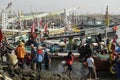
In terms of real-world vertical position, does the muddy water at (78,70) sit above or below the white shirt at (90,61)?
below

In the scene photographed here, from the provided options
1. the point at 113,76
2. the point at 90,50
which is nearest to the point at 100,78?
the point at 113,76

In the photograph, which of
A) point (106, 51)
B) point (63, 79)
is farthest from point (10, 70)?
point (106, 51)

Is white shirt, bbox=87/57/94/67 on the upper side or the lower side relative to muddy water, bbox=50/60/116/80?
upper

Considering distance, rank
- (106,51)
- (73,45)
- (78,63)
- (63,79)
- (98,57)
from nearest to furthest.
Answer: (63,79), (98,57), (106,51), (78,63), (73,45)

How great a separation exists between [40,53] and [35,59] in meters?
0.58

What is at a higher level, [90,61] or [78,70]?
[90,61]

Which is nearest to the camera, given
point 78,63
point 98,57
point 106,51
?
point 98,57

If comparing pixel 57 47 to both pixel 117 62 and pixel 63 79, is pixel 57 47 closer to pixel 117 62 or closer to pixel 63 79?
pixel 117 62

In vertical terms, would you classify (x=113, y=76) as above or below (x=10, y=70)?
below

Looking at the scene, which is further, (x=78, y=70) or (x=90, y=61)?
(x=78, y=70)

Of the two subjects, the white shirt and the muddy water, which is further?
the muddy water

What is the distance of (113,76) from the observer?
68.6ft

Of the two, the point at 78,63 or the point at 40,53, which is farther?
the point at 78,63

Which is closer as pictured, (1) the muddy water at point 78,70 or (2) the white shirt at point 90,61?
(2) the white shirt at point 90,61
